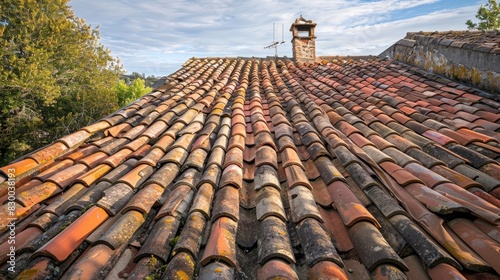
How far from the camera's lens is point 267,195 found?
2352 mm

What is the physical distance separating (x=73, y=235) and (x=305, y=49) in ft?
33.9

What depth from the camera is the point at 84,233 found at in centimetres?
192

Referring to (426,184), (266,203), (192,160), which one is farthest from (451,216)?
(192,160)

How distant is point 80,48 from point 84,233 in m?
21.0

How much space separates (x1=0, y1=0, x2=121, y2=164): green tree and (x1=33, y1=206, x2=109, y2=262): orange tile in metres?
16.7

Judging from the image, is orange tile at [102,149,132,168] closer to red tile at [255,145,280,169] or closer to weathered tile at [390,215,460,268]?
red tile at [255,145,280,169]

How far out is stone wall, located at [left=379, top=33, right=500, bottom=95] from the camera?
16.2ft

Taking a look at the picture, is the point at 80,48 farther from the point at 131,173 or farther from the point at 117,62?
the point at 131,173

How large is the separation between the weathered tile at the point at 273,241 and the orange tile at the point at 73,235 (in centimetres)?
124

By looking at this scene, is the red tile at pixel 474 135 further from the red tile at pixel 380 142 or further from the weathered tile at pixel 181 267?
the weathered tile at pixel 181 267

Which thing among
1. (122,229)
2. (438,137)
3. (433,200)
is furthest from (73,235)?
(438,137)

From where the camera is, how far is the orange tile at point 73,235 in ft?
5.65

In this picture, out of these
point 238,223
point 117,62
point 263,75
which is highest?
point 117,62

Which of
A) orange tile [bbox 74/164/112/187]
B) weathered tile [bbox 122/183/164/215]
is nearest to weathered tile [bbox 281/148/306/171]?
weathered tile [bbox 122/183/164/215]
